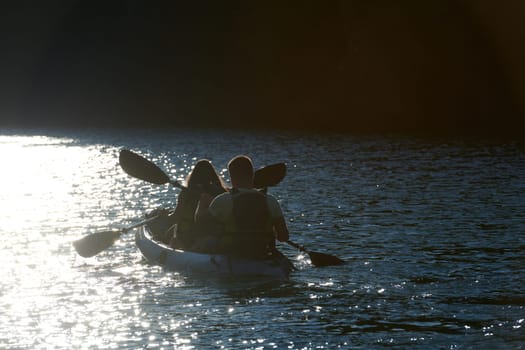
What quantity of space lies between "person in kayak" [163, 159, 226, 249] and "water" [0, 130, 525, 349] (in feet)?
2.14

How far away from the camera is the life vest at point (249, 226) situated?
17.0 m

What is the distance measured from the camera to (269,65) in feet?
483

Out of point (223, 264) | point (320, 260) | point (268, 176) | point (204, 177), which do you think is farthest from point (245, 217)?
point (268, 176)

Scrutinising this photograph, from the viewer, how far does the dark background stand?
330 feet

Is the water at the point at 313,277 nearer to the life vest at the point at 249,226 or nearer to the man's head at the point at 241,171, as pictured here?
the life vest at the point at 249,226

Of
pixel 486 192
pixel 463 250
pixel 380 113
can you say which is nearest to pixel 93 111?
Answer: pixel 380 113

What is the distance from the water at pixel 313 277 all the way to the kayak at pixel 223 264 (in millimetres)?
189

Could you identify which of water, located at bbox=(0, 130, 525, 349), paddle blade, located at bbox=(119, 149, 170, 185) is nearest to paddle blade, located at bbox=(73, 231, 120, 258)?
water, located at bbox=(0, 130, 525, 349)

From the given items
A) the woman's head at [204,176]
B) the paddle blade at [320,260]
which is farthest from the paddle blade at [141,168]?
the paddle blade at [320,260]

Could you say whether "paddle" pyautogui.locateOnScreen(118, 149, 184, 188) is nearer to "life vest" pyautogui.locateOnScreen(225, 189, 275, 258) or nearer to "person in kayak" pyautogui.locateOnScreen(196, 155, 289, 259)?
"person in kayak" pyautogui.locateOnScreen(196, 155, 289, 259)

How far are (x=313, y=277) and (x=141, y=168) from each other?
3.97m

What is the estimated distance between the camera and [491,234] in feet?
77.2

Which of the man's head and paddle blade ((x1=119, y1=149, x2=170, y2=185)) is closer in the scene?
the man's head

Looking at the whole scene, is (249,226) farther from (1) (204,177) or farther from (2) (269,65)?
(2) (269,65)
